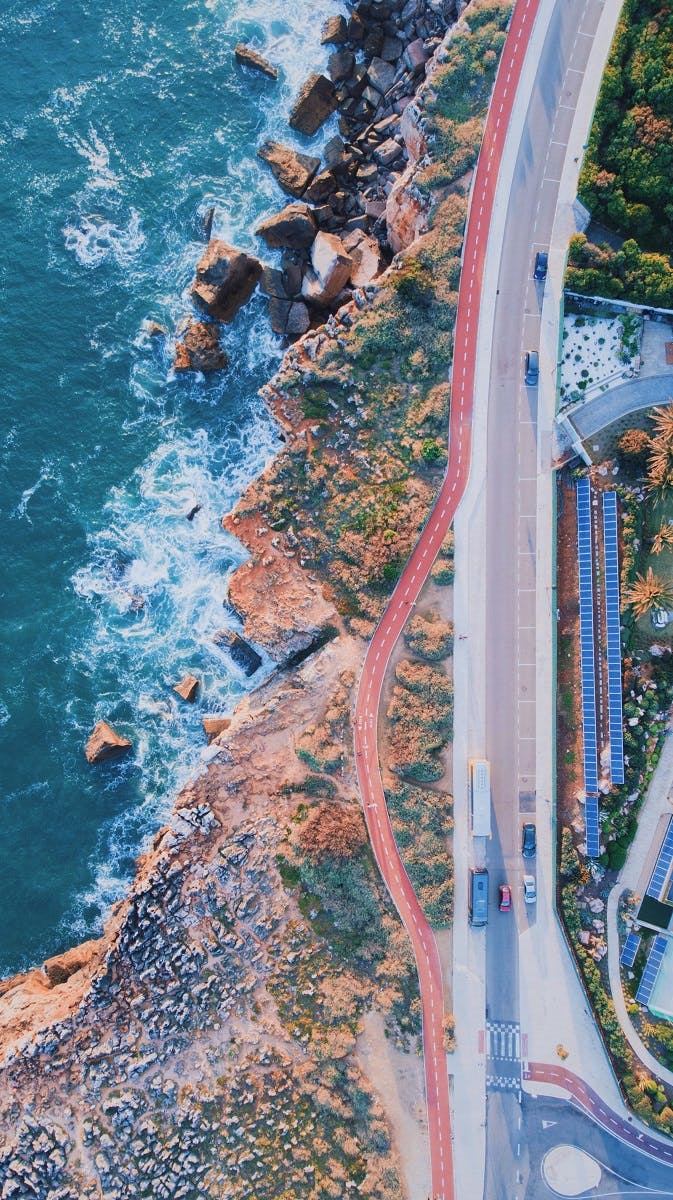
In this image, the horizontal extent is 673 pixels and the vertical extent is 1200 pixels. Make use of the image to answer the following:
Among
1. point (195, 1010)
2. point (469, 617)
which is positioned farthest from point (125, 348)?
point (195, 1010)

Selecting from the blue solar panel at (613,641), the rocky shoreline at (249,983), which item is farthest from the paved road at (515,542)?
the rocky shoreline at (249,983)

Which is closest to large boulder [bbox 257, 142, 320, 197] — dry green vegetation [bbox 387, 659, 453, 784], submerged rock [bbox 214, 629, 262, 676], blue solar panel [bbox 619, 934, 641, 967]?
submerged rock [bbox 214, 629, 262, 676]

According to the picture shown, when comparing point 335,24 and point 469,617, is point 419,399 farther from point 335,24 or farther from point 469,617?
point 335,24

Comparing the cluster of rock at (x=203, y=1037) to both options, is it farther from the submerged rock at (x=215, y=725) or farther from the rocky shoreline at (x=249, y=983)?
the submerged rock at (x=215, y=725)

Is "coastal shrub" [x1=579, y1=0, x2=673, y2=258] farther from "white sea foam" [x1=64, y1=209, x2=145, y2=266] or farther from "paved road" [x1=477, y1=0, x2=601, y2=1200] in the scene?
"white sea foam" [x1=64, y1=209, x2=145, y2=266]

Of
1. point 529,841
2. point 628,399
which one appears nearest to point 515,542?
point 628,399

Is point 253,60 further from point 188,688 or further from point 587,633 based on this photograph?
point 587,633
